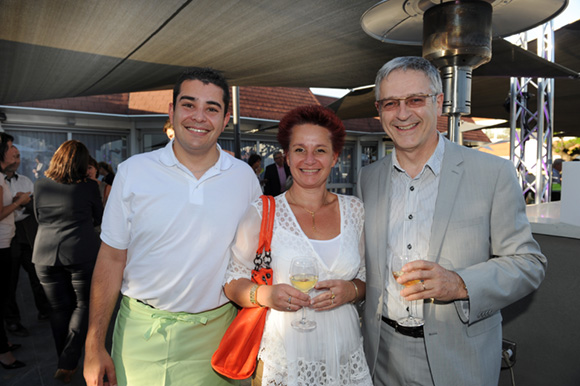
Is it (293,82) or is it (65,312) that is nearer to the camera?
(65,312)

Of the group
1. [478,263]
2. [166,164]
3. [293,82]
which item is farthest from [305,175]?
[293,82]

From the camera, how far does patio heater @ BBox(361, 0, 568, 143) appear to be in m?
2.46

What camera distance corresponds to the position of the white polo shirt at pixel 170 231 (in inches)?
70.9

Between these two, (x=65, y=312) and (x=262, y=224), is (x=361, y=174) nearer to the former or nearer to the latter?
(x=262, y=224)

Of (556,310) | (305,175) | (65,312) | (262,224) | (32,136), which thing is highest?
(32,136)

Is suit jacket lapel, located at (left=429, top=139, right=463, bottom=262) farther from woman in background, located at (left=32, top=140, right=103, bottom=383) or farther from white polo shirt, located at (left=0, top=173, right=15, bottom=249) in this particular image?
white polo shirt, located at (left=0, top=173, right=15, bottom=249)

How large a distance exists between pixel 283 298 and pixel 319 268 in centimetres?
26

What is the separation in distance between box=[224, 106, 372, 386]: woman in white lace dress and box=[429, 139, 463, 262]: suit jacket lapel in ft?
1.25

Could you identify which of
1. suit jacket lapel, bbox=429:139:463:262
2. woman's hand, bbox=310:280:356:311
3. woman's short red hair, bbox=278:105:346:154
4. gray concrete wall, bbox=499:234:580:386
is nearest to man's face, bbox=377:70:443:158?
suit jacket lapel, bbox=429:139:463:262

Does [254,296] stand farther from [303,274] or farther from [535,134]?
[535,134]

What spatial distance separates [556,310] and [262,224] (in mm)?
2069

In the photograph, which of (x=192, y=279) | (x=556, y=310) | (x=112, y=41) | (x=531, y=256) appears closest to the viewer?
(x=531, y=256)

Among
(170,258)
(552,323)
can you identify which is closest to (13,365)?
(170,258)

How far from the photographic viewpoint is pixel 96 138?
10.4 meters
